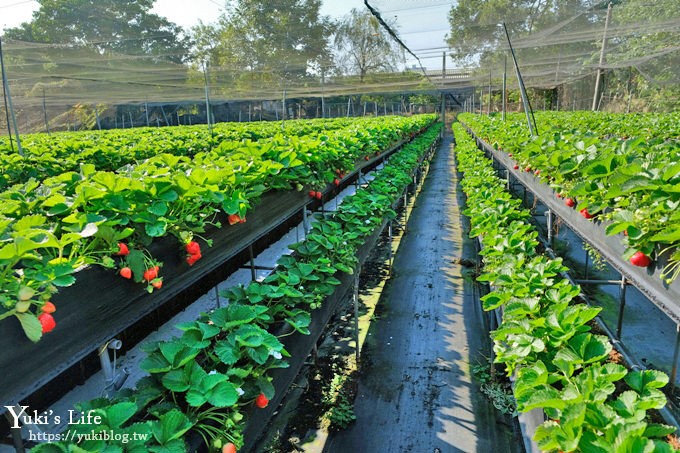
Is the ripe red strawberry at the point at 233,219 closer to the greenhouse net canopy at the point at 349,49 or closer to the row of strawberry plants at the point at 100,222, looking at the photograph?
the row of strawberry plants at the point at 100,222

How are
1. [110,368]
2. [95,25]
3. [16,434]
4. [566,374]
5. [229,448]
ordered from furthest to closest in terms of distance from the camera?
[95,25], [110,368], [566,374], [229,448], [16,434]

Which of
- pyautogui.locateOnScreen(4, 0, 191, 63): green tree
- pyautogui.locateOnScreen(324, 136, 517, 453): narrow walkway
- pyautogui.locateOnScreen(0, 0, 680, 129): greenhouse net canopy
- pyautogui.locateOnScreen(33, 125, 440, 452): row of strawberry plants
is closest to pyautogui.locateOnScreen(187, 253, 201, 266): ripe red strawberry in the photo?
pyautogui.locateOnScreen(33, 125, 440, 452): row of strawberry plants

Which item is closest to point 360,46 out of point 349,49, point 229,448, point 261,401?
point 349,49

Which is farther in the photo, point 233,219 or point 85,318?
point 233,219

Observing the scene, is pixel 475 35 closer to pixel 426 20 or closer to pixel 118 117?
pixel 426 20

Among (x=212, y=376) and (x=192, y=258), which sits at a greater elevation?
(x=192, y=258)

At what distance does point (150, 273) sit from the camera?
6.10ft

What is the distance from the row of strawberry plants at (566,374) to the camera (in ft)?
5.26

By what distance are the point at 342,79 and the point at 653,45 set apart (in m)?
15.2

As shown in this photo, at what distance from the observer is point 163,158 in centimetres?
330

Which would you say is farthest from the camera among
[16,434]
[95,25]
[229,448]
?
[95,25]

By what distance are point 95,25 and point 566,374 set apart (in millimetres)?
38190

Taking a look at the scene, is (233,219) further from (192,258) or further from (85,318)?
(85,318)

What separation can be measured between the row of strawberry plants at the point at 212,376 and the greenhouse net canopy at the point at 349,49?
5314mm
